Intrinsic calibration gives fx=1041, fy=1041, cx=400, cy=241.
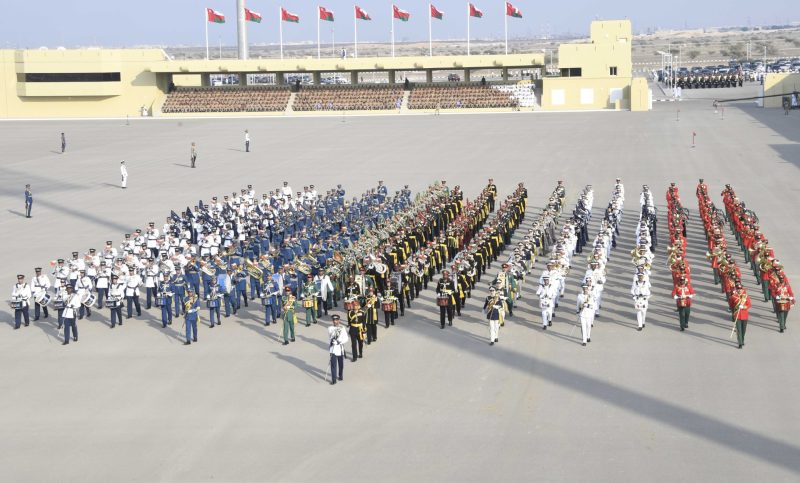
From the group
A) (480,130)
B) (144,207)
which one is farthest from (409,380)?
(480,130)

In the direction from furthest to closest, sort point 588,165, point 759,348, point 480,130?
1. point 480,130
2. point 588,165
3. point 759,348

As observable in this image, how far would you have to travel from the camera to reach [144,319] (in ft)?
64.0

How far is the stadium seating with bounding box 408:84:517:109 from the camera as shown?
228ft

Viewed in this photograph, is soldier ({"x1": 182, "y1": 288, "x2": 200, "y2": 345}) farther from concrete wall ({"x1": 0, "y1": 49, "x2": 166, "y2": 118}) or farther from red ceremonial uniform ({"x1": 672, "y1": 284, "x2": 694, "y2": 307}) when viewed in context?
concrete wall ({"x1": 0, "y1": 49, "x2": 166, "y2": 118})

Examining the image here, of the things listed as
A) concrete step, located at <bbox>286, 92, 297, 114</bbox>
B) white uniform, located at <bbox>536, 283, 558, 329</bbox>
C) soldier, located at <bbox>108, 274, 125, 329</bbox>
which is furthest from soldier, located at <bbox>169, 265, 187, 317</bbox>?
concrete step, located at <bbox>286, 92, 297, 114</bbox>

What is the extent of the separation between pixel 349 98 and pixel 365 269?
52271 mm

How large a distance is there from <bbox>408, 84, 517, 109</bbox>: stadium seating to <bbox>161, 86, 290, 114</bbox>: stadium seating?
363 inches

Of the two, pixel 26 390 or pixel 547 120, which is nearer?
pixel 26 390

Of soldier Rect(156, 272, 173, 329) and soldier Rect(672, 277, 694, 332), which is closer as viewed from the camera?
soldier Rect(672, 277, 694, 332)

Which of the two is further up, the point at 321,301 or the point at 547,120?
the point at 547,120

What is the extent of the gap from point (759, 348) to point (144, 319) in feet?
35.8

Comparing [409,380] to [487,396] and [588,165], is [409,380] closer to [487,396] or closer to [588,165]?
[487,396]

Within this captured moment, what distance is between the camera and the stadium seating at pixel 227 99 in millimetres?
71062

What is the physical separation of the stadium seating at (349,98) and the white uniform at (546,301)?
52763 millimetres
